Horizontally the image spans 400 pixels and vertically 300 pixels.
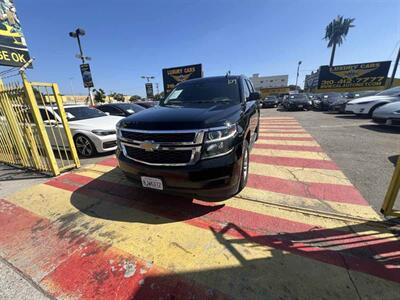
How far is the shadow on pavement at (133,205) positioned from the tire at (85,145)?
222 cm

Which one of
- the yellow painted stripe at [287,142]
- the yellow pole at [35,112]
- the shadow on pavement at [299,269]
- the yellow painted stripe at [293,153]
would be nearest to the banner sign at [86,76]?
the yellow pole at [35,112]

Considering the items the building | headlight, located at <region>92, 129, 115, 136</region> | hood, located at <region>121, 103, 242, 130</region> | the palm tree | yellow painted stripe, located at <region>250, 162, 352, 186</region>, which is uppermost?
the palm tree

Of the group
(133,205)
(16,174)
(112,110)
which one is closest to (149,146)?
(133,205)

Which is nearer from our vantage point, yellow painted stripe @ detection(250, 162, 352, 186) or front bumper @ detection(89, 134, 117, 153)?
yellow painted stripe @ detection(250, 162, 352, 186)

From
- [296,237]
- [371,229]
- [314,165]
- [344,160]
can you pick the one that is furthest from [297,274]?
[344,160]

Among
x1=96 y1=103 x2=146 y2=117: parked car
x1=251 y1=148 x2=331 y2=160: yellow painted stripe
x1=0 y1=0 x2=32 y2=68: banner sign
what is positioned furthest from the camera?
x1=96 y1=103 x2=146 y2=117: parked car

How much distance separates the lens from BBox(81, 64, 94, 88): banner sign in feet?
50.5

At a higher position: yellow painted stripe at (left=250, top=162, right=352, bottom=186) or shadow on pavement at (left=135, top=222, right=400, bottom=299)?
yellow painted stripe at (left=250, top=162, right=352, bottom=186)

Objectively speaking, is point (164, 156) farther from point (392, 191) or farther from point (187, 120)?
point (392, 191)

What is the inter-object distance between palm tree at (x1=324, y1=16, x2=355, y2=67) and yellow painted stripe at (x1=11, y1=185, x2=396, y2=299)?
176 feet

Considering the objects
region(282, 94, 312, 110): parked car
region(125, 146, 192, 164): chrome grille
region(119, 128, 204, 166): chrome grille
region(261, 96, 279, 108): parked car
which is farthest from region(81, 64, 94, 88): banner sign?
region(261, 96, 279, 108): parked car

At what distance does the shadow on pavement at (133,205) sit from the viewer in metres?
2.69

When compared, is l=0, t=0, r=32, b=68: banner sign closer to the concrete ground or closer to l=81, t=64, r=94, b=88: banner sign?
l=81, t=64, r=94, b=88: banner sign

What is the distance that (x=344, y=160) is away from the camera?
4.37 metres
